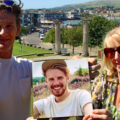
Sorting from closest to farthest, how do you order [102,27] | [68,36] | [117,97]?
1. [117,97]
2. [102,27]
3. [68,36]

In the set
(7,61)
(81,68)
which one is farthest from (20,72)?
(81,68)

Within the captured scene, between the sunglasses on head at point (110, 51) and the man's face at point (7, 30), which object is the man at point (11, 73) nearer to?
the man's face at point (7, 30)

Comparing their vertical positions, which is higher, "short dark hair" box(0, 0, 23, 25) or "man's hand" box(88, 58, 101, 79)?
"short dark hair" box(0, 0, 23, 25)

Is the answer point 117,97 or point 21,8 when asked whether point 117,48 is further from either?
point 21,8

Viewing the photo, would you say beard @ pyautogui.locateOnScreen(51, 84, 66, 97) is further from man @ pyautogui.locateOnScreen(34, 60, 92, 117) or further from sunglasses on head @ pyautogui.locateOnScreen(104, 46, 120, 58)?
sunglasses on head @ pyautogui.locateOnScreen(104, 46, 120, 58)

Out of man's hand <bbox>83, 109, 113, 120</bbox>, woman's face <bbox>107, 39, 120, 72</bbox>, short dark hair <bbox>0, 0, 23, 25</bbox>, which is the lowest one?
man's hand <bbox>83, 109, 113, 120</bbox>

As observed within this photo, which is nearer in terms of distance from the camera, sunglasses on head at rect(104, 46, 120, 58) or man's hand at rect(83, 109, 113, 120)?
man's hand at rect(83, 109, 113, 120)

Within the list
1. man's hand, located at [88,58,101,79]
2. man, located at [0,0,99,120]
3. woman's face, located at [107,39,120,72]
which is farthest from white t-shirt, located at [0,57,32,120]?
woman's face, located at [107,39,120,72]
